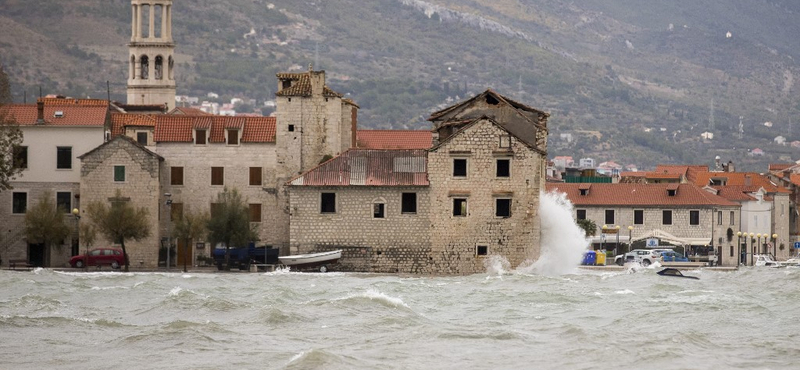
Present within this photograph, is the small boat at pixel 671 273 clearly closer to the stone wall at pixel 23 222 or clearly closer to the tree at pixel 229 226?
the tree at pixel 229 226

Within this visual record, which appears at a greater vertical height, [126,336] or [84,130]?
[84,130]

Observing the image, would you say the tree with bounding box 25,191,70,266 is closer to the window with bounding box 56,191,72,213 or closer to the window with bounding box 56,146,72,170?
the window with bounding box 56,191,72,213

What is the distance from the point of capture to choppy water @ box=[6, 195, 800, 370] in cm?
4144

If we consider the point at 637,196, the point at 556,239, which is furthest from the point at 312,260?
the point at 637,196

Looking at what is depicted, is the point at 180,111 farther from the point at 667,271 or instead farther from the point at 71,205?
the point at 667,271

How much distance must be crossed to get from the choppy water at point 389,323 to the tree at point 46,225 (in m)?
7.91

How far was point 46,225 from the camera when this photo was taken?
77500 mm

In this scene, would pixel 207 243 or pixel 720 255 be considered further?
pixel 720 255

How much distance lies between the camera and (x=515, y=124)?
77000mm

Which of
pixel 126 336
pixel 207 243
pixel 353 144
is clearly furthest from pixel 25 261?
pixel 126 336

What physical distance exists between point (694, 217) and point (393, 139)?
17.3 metres

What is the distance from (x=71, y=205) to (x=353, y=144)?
13377 millimetres

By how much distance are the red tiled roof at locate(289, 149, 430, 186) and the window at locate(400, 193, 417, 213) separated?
0.59m

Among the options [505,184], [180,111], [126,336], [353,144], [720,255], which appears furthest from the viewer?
[180,111]
